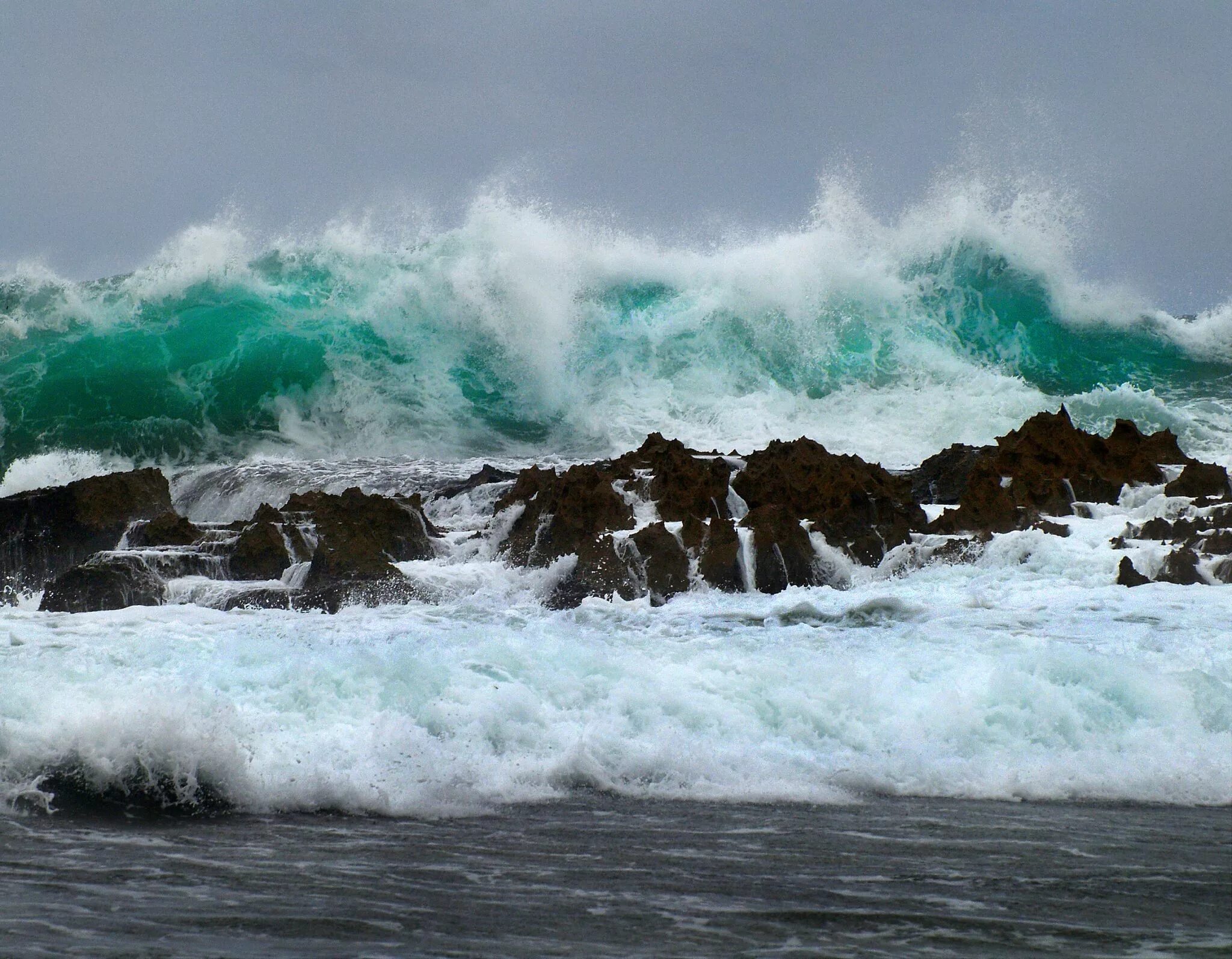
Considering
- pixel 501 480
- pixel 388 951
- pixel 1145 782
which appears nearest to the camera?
pixel 388 951

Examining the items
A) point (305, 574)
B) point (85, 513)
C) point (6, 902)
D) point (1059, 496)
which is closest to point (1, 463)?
point (85, 513)

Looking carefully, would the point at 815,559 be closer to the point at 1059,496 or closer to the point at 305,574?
the point at 1059,496

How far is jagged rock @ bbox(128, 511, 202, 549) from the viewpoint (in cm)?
1162

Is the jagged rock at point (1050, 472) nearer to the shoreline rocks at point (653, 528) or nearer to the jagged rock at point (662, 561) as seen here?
the shoreline rocks at point (653, 528)

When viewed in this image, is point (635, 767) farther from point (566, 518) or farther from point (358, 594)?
point (566, 518)

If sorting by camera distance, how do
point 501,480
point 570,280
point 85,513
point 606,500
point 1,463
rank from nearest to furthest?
point 606,500, point 85,513, point 501,480, point 1,463, point 570,280

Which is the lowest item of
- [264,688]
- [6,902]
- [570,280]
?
[6,902]

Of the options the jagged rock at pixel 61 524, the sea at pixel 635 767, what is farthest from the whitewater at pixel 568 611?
the jagged rock at pixel 61 524

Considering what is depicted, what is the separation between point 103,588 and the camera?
980 centimetres

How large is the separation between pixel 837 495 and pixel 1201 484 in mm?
3534

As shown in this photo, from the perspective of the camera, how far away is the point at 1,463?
21203mm

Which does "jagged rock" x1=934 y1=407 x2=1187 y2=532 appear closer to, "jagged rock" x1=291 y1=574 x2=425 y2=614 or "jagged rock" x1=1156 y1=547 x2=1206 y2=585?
"jagged rock" x1=1156 y1=547 x2=1206 y2=585

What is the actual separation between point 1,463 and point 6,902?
19483 millimetres

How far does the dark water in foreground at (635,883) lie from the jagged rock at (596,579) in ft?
15.0
